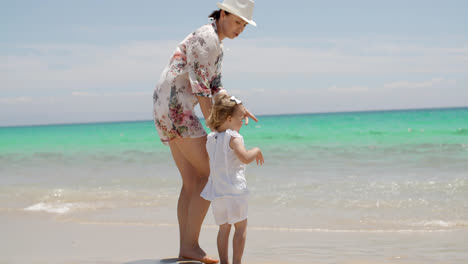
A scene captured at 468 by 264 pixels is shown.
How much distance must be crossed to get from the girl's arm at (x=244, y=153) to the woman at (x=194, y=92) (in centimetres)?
24

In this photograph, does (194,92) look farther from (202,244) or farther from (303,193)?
(303,193)

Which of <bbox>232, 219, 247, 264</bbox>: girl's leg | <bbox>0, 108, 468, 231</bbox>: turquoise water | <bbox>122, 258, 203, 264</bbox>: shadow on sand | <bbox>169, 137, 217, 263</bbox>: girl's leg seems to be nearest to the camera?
<bbox>232, 219, 247, 264</bbox>: girl's leg

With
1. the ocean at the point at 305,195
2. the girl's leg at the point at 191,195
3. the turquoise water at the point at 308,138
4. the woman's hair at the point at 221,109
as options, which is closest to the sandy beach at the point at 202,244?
the ocean at the point at 305,195

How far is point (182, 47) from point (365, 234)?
2237mm

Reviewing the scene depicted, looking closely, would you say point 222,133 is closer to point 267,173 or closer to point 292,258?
point 292,258

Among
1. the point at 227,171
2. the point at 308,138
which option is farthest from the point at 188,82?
the point at 308,138

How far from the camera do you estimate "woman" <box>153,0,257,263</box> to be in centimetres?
272

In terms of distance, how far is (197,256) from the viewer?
116 inches

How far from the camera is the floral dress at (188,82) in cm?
271

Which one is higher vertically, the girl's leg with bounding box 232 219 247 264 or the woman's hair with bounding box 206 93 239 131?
the woman's hair with bounding box 206 93 239 131

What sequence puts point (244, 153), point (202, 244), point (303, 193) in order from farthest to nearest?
1. point (303, 193)
2. point (202, 244)
3. point (244, 153)

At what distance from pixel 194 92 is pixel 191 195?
0.65 metres

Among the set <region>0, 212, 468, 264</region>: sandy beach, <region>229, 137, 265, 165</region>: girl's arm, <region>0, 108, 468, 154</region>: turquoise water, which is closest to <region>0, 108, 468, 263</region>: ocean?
<region>0, 212, 468, 264</region>: sandy beach

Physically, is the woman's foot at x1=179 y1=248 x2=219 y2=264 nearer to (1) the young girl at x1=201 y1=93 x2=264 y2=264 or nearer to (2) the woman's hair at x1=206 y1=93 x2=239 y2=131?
(1) the young girl at x1=201 y1=93 x2=264 y2=264
